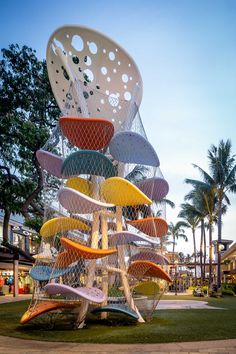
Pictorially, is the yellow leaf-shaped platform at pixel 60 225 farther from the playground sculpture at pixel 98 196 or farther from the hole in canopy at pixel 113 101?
the hole in canopy at pixel 113 101

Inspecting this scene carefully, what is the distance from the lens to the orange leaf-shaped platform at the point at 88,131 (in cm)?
1286

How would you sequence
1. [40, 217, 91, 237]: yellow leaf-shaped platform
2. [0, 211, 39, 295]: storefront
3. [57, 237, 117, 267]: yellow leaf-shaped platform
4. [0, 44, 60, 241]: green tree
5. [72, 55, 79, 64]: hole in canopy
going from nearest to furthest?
[57, 237, 117, 267]: yellow leaf-shaped platform < [40, 217, 91, 237]: yellow leaf-shaped platform < [72, 55, 79, 64]: hole in canopy < [0, 44, 60, 241]: green tree < [0, 211, 39, 295]: storefront

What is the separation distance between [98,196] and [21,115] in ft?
39.0

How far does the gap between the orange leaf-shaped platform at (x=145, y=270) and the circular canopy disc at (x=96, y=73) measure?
486 centimetres

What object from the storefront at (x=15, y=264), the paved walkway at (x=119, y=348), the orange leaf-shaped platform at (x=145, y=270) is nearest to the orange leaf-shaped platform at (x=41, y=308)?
Result: the paved walkway at (x=119, y=348)

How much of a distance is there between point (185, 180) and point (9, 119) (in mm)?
24979

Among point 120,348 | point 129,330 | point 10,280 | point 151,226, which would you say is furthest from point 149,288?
point 10,280

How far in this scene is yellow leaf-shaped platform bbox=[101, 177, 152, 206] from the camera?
12391 millimetres

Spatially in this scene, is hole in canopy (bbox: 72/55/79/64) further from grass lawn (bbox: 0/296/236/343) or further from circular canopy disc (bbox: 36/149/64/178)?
grass lawn (bbox: 0/296/236/343)

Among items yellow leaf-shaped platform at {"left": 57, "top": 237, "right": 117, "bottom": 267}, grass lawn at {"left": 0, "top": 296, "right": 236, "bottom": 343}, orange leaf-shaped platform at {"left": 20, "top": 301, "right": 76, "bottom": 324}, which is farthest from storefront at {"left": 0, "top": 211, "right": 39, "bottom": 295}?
yellow leaf-shaped platform at {"left": 57, "top": 237, "right": 117, "bottom": 267}

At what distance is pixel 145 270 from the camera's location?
13.1 meters

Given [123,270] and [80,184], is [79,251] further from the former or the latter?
[80,184]

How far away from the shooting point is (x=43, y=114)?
24.0 m

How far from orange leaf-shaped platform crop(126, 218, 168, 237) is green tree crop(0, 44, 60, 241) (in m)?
10.2
